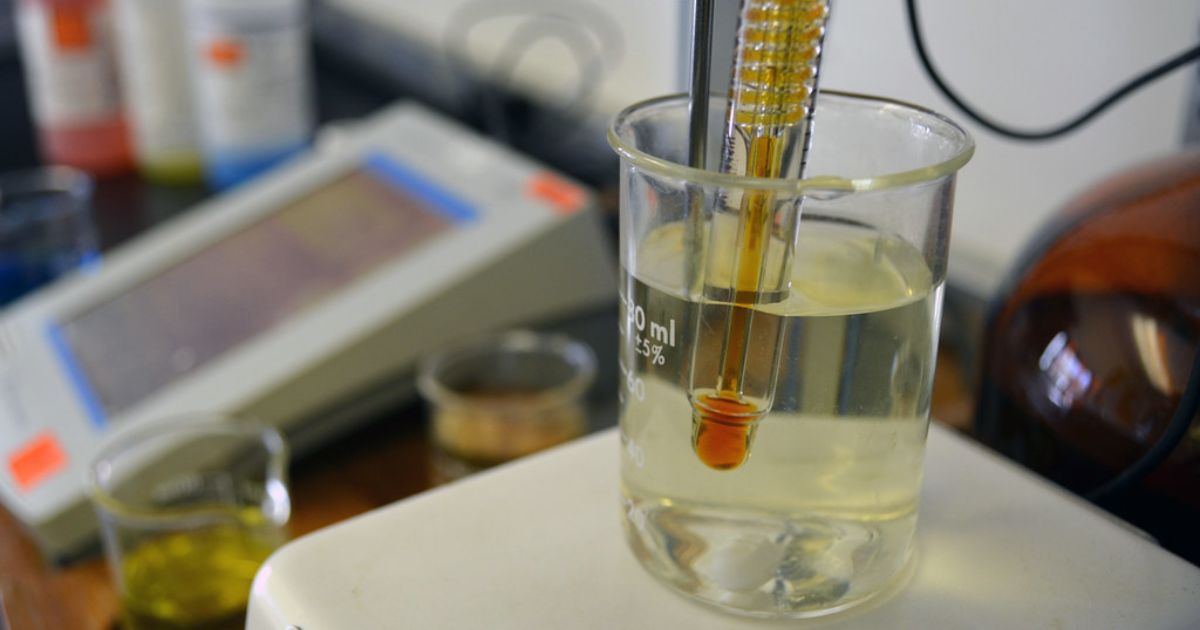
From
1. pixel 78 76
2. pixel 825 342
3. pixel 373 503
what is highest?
pixel 825 342

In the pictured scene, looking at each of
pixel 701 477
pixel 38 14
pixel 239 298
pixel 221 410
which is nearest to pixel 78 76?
pixel 38 14

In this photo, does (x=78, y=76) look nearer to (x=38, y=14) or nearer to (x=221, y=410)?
(x=38, y=14)

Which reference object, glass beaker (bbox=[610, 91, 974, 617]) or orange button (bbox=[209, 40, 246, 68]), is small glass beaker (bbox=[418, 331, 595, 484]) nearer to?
glass beaker (bbox=[610, 91, 974, 617])

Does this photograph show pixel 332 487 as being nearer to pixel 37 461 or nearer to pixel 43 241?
pixel 37 461

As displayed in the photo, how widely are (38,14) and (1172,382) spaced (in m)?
1.00

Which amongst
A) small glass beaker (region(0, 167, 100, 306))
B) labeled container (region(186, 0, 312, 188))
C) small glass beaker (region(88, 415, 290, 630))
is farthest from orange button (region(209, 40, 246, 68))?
small glass beaker (region(88, 415, 290, 630))

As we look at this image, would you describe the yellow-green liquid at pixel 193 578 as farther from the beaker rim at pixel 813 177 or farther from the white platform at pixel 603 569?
the beaker rim at pixel 813 177

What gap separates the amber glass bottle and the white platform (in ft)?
0.11

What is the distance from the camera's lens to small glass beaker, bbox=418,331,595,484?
675 mm

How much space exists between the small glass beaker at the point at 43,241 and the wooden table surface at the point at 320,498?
0.29 meters

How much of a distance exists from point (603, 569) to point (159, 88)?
849mm

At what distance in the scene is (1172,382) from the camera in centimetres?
44

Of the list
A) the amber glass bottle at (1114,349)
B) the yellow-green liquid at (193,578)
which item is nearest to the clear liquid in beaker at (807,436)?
the amber glass bottle at (1114,349)

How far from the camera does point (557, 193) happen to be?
0.78 meters
